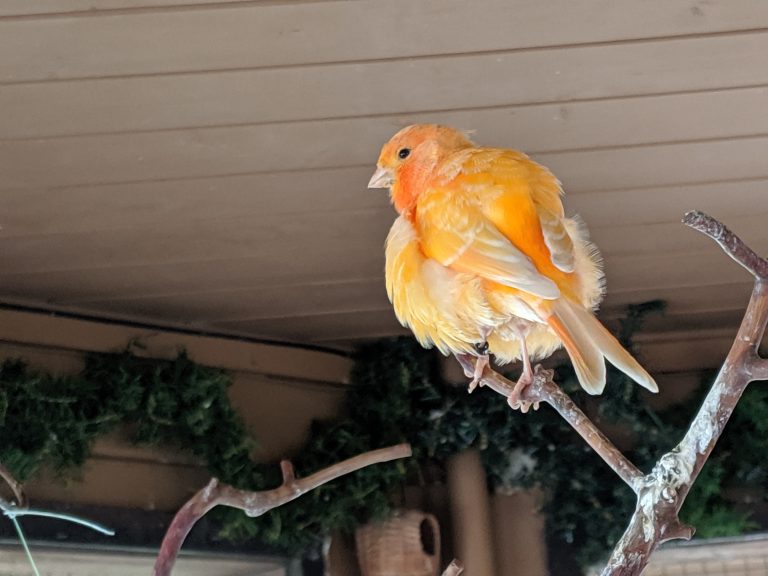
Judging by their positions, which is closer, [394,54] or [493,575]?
[394,54]

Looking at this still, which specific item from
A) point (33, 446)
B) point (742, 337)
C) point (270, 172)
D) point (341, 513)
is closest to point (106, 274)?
point (33, 446)

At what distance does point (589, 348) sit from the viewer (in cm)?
103

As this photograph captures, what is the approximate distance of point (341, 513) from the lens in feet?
6.24

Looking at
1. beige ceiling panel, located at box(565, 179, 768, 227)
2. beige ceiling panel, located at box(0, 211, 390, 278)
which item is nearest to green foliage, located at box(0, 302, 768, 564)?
beige ceiling panel, located at box(0, 211, 390, 278)

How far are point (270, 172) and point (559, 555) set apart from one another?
102 cm

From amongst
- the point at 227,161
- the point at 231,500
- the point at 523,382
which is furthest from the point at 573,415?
the point at 227,161

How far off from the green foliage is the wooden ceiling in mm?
204

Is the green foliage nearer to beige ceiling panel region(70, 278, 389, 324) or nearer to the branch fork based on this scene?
beige ceiling panel region(70, 278, 389, 324)

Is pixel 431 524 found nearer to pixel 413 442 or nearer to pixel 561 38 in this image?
pixel 413 442

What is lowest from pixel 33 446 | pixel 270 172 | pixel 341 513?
pixel 341 513

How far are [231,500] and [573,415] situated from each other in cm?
50

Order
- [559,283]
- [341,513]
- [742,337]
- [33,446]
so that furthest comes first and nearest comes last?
[341,513] < [33,446] < [559,283] < [742,337]

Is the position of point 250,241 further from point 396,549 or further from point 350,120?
point 396,549

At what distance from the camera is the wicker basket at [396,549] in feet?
6.33
